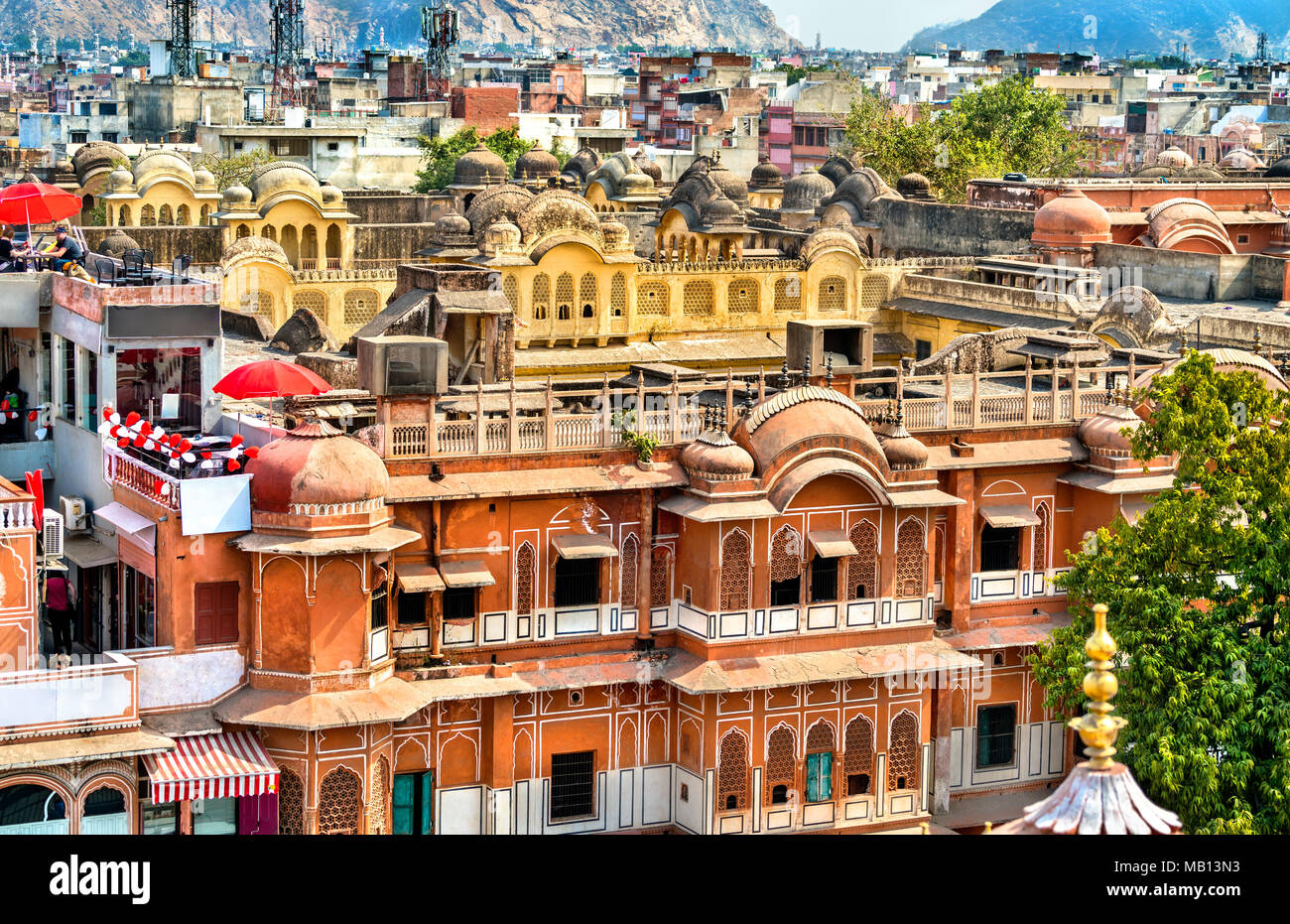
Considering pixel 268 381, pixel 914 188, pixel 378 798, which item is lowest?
pixel 378 798

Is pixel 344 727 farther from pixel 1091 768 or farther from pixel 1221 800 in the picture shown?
pixel 1091 768

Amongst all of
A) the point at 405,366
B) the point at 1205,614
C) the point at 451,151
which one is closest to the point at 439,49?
the point at 451,151

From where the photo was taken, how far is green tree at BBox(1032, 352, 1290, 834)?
18.5m

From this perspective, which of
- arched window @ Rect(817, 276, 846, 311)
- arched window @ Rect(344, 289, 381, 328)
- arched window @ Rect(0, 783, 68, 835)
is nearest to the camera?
arched window @ Rect(0, 783, 68, 835)

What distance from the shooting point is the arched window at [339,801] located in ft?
67.7

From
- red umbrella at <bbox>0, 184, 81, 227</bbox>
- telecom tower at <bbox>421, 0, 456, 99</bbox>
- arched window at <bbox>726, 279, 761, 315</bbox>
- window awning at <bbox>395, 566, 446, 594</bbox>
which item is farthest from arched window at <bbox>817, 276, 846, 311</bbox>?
telecom tower at <bbox>421, 0, 456, 99</bbox>

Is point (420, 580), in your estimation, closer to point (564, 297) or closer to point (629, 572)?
point (629, 572)

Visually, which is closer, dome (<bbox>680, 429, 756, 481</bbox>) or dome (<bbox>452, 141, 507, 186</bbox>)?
dome (<bbox>680, 429, 756, 481</bbox>)

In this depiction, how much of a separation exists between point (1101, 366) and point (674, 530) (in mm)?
6421

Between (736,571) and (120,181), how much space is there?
31746 mm

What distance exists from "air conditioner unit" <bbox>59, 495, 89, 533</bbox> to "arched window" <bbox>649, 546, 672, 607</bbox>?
610 cm

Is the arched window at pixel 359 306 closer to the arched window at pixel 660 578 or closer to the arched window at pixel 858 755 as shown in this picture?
the arched window at pixel 660 578

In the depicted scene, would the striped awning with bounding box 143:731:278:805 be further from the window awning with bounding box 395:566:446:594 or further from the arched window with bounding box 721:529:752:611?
the arched window with bounding box 721:529:752:611

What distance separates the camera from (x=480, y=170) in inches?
2048
